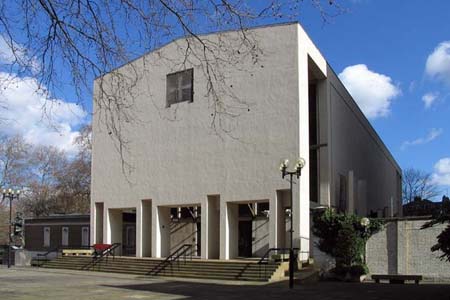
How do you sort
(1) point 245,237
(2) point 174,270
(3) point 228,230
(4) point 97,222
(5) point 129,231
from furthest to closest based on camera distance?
(5) point 129,231 < (1) point 245,237 < (4) point 97,222 < (3) point 228,230 < (2) point 174,270

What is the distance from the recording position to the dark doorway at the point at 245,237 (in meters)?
42.5

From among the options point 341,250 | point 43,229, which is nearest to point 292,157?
point 341,250

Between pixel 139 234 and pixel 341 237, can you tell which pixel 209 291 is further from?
pixel 139 234

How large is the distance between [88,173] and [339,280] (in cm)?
4130

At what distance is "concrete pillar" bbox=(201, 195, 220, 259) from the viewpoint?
34.9m

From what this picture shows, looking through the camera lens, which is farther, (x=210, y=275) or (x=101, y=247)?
(x=101, y=247)

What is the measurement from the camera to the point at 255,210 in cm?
4209

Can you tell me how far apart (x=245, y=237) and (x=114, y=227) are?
30.1ft

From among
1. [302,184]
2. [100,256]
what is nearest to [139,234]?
[100,256]

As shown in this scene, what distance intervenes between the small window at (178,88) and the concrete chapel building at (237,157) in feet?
0.21

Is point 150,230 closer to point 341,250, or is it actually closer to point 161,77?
point 161,77

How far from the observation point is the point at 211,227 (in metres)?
35.5

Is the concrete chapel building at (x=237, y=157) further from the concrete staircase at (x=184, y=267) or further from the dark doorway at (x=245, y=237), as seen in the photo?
the concrete staircase at (x=184, y=267)

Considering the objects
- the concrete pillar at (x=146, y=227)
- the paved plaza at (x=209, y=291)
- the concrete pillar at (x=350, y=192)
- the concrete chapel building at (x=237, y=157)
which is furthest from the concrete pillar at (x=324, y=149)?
the paved plaza at (x=209, y=291)
